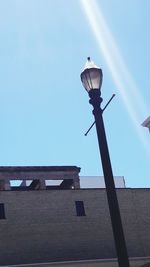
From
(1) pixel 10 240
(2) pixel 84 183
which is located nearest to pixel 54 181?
(2) pixel 84 183

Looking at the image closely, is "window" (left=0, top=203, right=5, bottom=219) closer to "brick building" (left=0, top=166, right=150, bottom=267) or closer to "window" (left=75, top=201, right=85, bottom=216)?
"brick building" (left=0, top=166, right=150, bottom=267)

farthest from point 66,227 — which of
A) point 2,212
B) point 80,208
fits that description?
point 2,212

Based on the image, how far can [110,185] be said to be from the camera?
8406 mm

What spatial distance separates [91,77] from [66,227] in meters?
36.8

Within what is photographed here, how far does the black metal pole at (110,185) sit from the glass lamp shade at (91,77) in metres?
0.08

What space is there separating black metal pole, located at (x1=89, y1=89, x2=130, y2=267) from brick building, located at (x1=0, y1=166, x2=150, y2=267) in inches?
1308

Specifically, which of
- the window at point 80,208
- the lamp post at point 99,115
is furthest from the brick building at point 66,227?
the lamp post at point 99,115

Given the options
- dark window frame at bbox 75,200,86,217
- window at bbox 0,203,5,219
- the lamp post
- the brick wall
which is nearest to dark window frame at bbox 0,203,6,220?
window at bbox 0,203,5,219

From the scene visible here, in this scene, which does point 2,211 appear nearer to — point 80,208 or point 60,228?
point 60,228

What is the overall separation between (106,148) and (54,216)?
3686 centimetres

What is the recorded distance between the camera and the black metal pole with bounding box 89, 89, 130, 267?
802 cm

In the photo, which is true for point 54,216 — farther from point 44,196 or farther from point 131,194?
point 131,194

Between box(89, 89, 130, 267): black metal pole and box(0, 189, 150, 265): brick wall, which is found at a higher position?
box(0, 189, 150, 265): brick wall

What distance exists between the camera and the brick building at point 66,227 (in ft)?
140
